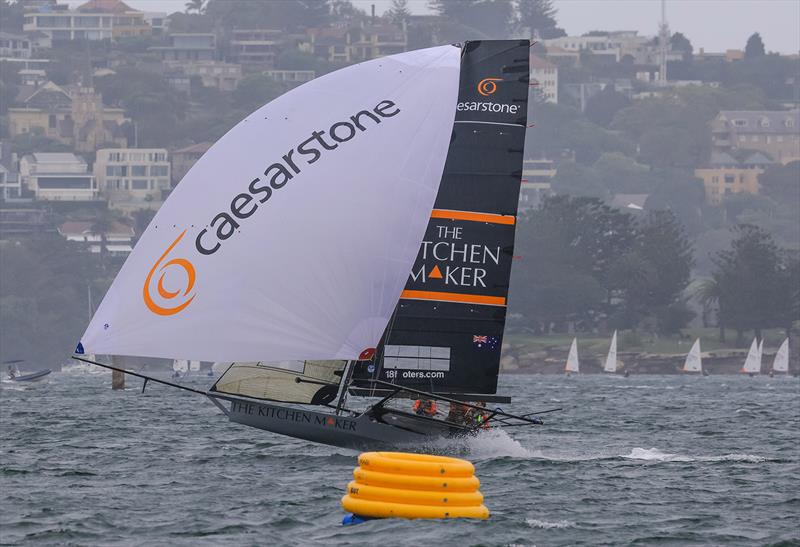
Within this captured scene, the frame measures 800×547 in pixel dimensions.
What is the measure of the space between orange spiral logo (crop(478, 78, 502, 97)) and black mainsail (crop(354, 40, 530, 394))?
2 cm

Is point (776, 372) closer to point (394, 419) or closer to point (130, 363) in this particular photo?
point (130, 363)

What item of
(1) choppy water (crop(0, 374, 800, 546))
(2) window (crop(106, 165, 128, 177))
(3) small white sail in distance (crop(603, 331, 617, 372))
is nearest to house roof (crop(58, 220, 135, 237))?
(2) window (crop(106, 165, 128, 177))

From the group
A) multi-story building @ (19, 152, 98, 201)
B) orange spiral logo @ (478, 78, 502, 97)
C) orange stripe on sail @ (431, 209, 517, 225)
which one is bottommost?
multi-story building @ (19, 152, 98, 201)

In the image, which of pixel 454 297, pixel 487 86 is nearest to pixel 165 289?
pixel 454 297

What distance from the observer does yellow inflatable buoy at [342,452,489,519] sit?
1658 centimetres

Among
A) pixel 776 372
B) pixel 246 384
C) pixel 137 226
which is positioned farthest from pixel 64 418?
pixel 137 226

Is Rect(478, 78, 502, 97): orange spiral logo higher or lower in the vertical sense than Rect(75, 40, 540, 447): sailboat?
higher

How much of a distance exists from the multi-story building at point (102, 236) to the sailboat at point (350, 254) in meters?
135

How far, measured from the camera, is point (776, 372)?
109m

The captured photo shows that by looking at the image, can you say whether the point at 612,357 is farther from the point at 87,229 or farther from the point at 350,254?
the point at 87,229

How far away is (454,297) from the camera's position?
75.6 feet

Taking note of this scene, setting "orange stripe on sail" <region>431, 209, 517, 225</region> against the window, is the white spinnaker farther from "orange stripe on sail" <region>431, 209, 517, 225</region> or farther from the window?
the window

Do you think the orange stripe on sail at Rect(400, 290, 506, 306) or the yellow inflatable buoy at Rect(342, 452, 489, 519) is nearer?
the yellow inflatable buoy at Rect(342, 452, 489, 519)

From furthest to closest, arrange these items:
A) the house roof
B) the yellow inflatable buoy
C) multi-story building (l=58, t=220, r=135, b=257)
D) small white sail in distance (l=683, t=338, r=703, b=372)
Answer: the house roof
multi-story building (l=58, t=220, r=135, b=257)
small white sail in distance (l=683, t=338, r=703, b=372)
the yellow inflatable buoy
